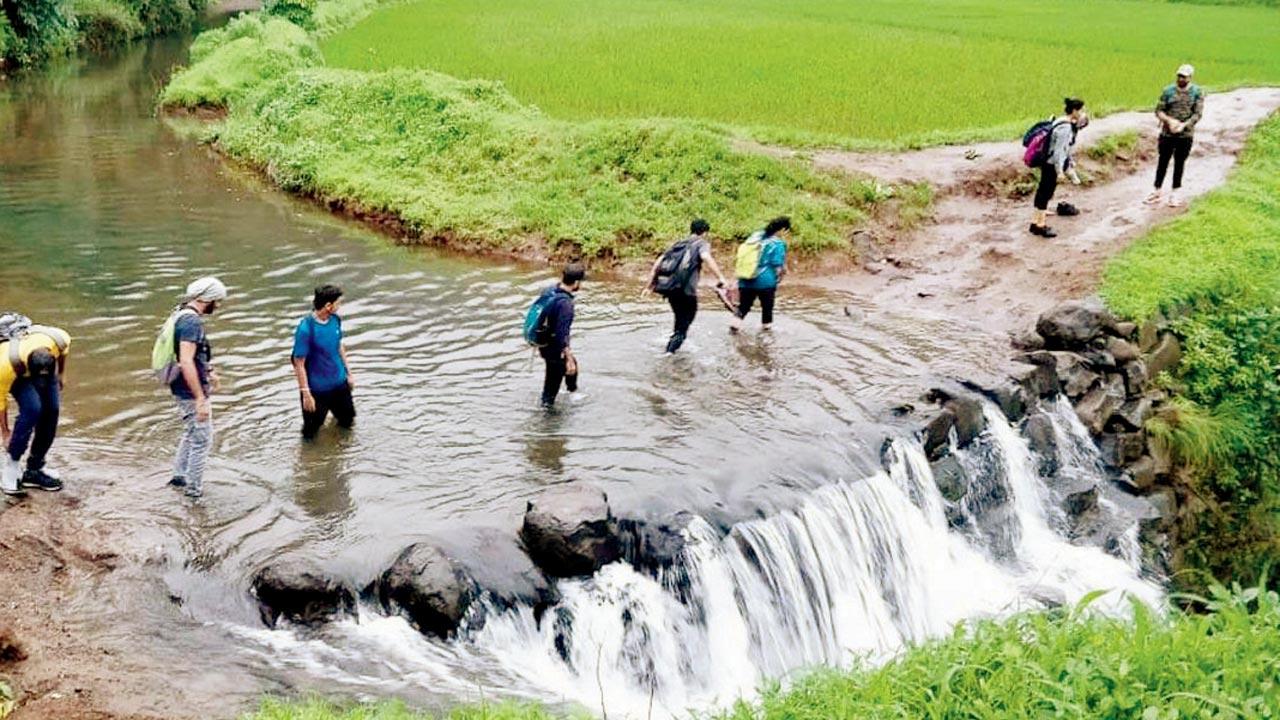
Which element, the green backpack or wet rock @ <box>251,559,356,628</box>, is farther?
the green backpack

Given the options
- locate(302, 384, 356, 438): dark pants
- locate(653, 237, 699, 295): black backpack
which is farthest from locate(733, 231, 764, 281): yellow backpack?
locate(302, 384, 356, 438): dark pants

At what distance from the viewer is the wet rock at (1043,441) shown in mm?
13406

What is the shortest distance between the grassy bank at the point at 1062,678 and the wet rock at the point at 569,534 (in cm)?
217

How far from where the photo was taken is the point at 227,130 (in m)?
26.2

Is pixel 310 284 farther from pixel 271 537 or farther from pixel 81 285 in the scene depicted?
pixel 271 537

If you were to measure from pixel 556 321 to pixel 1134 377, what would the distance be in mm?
7382

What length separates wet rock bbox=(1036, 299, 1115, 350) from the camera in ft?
47.4

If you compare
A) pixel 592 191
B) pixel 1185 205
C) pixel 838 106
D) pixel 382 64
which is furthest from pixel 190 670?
pixel 382 64

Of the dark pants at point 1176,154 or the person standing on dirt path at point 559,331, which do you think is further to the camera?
the dark pants at point 1176,154

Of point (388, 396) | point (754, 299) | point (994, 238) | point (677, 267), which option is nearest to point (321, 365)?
point (388, 396)

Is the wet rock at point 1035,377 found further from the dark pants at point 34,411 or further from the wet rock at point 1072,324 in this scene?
the dark pants at point 34,411

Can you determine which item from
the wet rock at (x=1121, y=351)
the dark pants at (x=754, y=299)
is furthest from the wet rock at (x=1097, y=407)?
the dark pants at (x=754, y=299)

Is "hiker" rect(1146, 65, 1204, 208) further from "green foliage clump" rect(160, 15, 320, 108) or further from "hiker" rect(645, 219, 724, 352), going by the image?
"green foliage clump" rect(160, 15, 320, 108)

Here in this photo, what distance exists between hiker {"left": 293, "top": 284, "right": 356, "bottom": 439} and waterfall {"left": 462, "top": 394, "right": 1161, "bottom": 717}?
3.18 m
